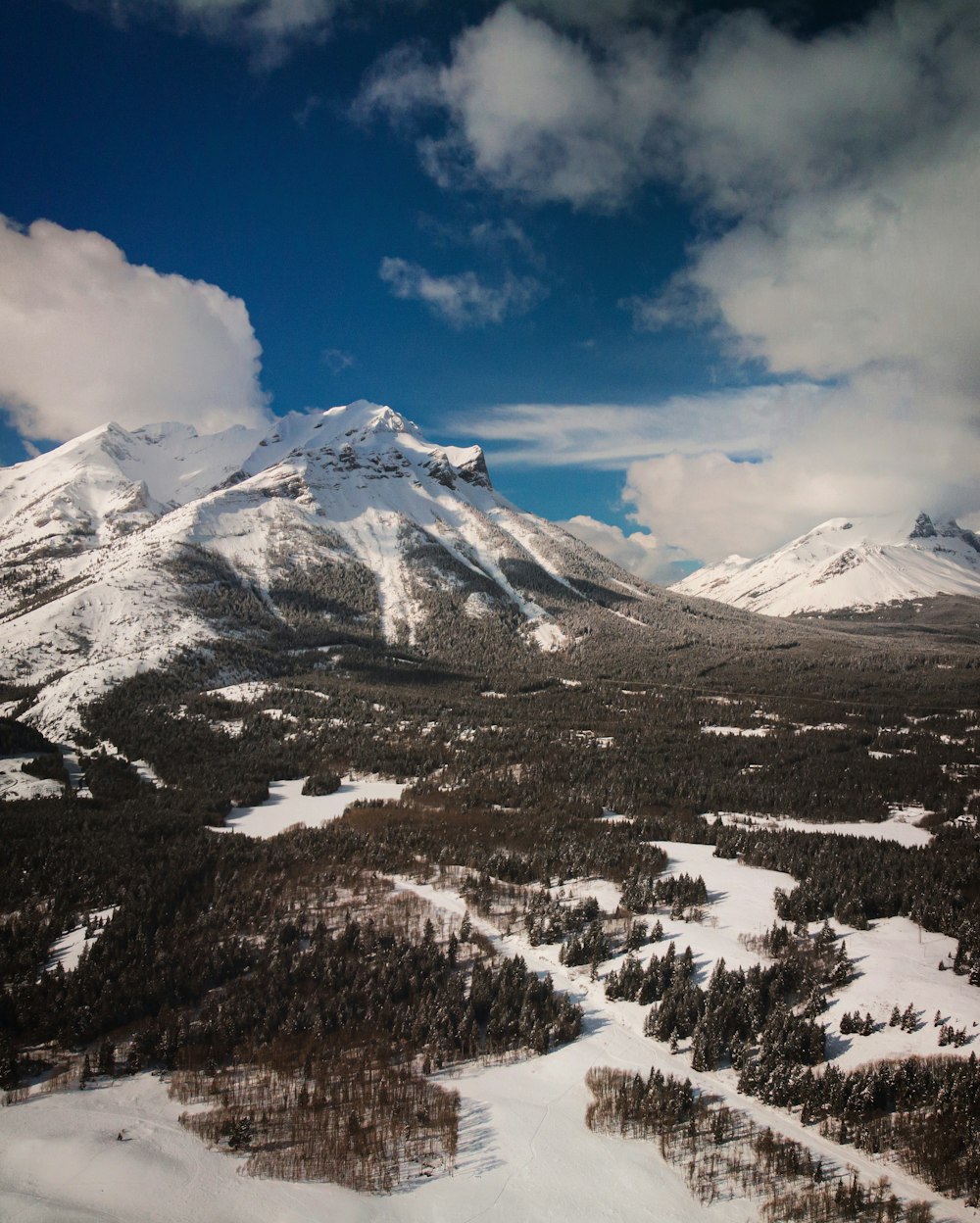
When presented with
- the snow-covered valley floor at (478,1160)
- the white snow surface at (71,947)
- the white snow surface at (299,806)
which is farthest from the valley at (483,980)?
the white snow surface at (299,806)

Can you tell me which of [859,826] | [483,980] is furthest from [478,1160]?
[859,826]

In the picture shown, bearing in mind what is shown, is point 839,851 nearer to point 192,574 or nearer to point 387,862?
point 387,862

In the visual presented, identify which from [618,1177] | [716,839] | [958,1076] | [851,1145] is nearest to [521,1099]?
[618,1177]

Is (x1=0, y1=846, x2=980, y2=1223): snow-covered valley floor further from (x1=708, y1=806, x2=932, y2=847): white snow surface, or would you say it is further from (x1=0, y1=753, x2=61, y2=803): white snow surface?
(x1=0, y1=753, x2=61, y2=803): white snow surface

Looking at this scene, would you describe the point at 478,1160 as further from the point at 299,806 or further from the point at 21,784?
the point at 21,784

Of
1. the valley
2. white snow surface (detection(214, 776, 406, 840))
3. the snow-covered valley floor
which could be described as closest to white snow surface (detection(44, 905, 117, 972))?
the valley

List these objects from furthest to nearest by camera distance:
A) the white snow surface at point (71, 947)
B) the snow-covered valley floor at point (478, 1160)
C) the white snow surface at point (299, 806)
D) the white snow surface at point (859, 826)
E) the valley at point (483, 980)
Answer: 1. the white snow surface at point (299, 806)
2. the white snow surface at point (859, 826)
3. the white snow surface at point (71, 947)
4. the valley at point (483, 980)
5. the snow-covered valley floor at point (478, 1160)

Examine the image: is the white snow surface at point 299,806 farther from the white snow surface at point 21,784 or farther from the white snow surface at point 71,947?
the white snow surface at point 71,947

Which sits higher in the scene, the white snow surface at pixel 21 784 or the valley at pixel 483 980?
the white snow surface at pixel 21 784
